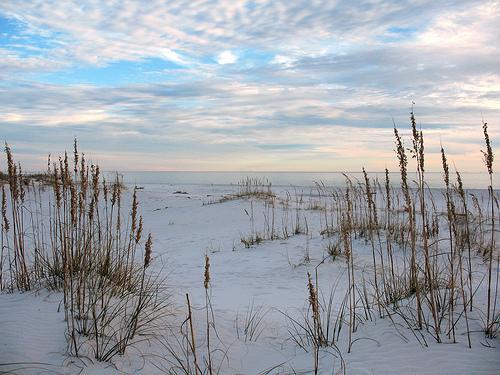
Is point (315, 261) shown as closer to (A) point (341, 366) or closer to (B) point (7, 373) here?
(A) point (341, 366)

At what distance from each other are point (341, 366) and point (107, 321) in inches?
70.7

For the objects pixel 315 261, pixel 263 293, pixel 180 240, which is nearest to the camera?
pixel 263 293

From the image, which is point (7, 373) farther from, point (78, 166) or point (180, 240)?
point (180, 240)

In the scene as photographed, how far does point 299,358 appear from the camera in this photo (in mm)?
3449

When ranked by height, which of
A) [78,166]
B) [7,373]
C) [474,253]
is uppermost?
[78,166]

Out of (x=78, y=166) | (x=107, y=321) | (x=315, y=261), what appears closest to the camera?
(x=107, y=321)

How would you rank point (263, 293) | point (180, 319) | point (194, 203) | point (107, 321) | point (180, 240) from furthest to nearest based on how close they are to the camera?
point (194, 203), point (180, 240), point (263, 293), point (180, 319), point (107, 321)

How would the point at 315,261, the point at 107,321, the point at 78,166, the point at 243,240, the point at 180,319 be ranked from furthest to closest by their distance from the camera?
the point at 243,240 < the point at 315,261 < the point at 180,319 < the point at 78,166 < the point at 107,321

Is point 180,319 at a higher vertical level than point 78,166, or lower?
lower

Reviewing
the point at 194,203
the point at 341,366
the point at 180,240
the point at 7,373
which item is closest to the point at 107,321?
the point at 7,373

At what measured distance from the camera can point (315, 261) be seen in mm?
7656

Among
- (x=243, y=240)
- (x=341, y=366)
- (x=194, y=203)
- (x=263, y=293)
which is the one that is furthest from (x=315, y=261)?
(x=194, y=203)

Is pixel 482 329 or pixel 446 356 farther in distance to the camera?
pixel 482 329

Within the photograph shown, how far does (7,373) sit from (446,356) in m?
2.99
